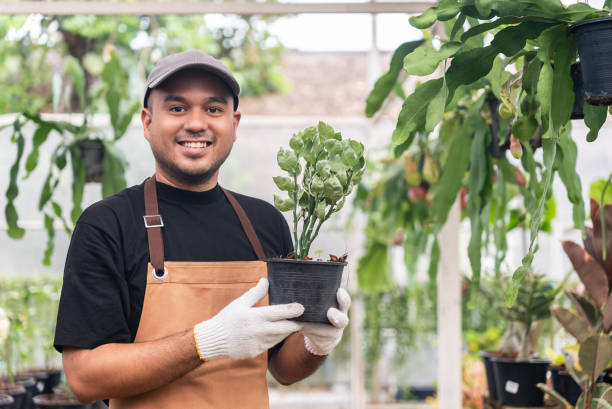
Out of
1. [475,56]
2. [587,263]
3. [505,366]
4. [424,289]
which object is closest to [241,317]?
[475,56]

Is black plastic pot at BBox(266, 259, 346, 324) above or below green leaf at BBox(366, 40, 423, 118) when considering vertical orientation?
below

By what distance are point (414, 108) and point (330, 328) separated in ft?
1.48

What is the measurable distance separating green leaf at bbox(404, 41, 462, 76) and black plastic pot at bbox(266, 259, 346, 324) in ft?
1.22

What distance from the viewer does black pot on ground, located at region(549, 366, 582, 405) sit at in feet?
6.79

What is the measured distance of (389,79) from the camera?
1.85 meters

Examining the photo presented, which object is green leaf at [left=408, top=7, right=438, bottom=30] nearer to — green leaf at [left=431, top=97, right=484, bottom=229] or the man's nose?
the man's nose

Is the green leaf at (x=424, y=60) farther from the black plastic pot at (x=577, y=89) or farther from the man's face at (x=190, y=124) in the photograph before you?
the man's face at (x=190, y=124)

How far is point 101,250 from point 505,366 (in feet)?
5.04

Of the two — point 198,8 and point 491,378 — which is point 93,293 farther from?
point 491,378

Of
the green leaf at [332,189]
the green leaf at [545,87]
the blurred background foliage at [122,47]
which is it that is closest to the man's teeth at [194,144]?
the green leaf at [332,189]

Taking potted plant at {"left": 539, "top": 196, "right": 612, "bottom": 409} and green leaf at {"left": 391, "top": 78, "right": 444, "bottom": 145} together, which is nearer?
green leaf at {"left": 391, "top": 78, "right": 444, "bottom": 145}

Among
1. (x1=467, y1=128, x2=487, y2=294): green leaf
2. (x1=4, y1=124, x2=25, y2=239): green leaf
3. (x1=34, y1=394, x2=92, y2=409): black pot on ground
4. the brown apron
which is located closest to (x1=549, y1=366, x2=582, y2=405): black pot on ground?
(x1=467, y1=128, x2=487, y2=294): green leaf

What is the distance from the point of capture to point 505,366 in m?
2.37

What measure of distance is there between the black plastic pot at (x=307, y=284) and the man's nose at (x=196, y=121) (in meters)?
0.35
